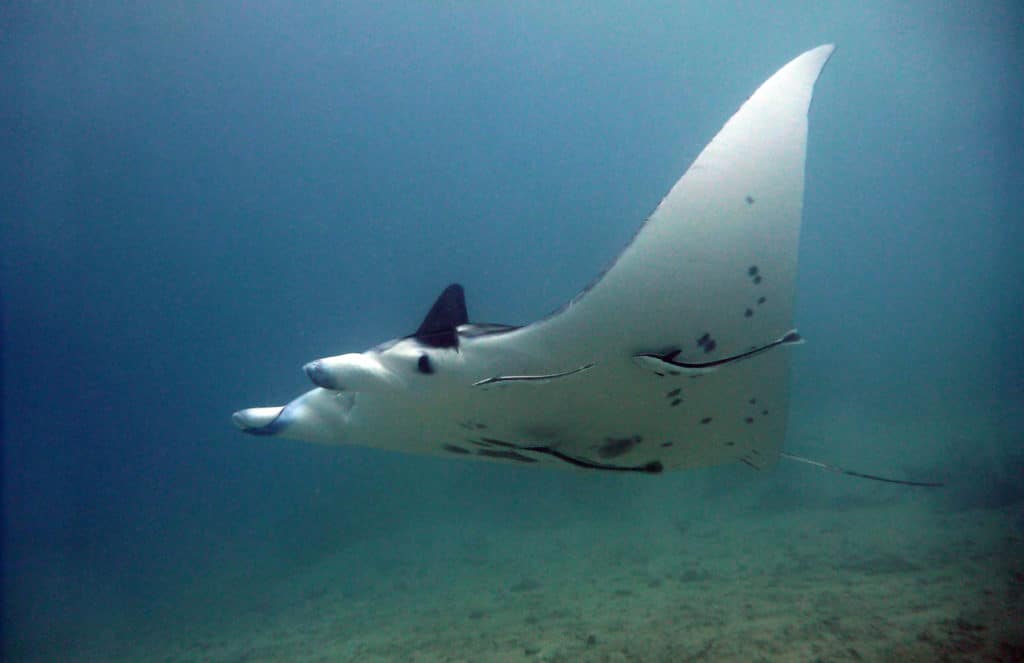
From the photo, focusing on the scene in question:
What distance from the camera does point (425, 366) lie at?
5.77 feet

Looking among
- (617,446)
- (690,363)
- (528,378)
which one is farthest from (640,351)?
(617,446)

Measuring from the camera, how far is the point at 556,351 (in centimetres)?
175

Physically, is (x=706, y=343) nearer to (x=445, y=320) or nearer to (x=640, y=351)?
(x=640, y=351)

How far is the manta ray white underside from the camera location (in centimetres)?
164

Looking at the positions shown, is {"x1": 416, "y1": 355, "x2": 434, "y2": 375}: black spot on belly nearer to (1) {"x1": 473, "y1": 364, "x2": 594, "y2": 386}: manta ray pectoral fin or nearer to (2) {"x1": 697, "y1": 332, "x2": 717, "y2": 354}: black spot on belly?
(1) {"x1": 473, "y1": 364, "x2": 594, "y2": 386}: manta ray pectoral fin

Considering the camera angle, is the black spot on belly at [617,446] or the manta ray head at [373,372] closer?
the manta ray head at [373,372]

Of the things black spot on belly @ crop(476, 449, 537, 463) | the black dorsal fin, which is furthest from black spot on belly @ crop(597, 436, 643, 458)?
the black dorsal fin

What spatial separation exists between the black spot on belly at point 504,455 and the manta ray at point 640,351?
1 cm

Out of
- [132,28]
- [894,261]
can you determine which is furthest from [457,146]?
[894,261]

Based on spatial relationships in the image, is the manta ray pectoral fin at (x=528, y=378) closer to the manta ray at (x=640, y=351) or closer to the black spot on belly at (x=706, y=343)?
the manta ray at (x=640, y=351)

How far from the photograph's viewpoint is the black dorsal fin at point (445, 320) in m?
1.79

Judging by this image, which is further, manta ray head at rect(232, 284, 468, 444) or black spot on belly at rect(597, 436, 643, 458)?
black spot on belly at rect(597, 436, 643, 458)

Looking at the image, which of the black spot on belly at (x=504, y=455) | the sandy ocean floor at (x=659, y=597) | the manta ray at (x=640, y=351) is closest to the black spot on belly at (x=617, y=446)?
the manta ray at (x=640, y=351)

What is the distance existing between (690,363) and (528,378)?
62 cm
